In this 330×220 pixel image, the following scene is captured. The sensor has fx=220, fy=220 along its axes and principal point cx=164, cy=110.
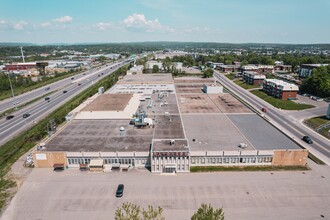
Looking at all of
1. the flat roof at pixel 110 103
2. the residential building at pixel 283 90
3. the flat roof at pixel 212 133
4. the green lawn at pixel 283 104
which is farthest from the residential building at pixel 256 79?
the flat roof at pixel 110 103

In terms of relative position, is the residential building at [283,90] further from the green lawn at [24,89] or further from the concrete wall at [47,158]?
the green lawn at [24,89]

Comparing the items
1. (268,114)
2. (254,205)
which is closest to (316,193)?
(254,205)

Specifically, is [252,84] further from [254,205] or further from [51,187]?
[51,187]

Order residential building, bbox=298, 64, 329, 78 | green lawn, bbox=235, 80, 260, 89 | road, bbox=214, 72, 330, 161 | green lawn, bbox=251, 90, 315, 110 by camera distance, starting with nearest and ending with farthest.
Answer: road, bbox=214, 72, 330, 161
green lawn, bbox=251, 90, 315, 110
green lawn, bbox=235, 80, 260, 89
residential building, bbox=298, 64, 329, 78

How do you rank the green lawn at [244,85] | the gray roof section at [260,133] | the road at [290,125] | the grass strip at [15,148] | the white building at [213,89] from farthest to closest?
1. the green lawn at [244,85]
2. the white building at [213,89]
3. the road at [290,125]
4. the gray roof section at [260,133]
5. the grass strip at [15,148]

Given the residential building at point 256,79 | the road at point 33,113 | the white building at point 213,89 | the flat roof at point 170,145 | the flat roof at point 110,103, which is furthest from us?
the residential building at point 256,79

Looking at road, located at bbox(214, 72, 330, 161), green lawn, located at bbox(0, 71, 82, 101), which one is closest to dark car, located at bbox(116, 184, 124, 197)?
road, located at bbox(214, 72, 330, 161)

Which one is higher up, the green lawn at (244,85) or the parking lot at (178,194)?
the green lawn at (244,85)

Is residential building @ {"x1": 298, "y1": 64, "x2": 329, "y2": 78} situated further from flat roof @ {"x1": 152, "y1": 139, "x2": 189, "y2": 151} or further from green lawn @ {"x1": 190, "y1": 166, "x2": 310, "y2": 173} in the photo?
flat roof @ {"x1": 152, "y1": 139, "x2": 189, "y2": 151}
